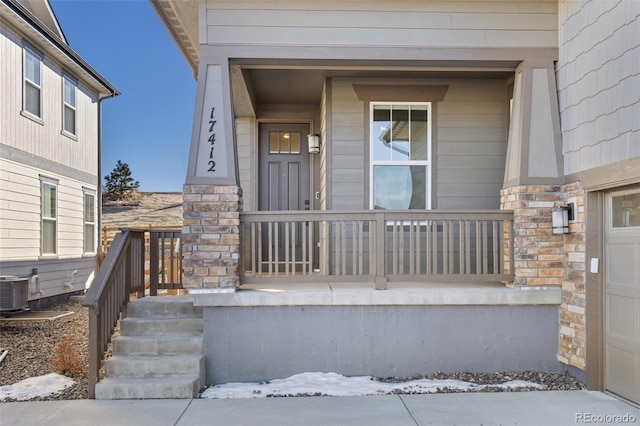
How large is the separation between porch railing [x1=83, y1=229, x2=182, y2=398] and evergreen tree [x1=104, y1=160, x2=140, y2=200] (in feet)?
56.5

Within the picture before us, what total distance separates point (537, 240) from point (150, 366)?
4.04 meters

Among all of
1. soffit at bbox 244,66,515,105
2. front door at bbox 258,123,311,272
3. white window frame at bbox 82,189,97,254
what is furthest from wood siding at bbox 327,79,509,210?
white window frame at bbox 82,189,97,254

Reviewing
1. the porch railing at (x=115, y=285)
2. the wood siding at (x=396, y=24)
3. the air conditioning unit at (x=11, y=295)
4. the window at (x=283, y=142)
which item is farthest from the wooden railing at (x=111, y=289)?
the window at (x=283, y=142)

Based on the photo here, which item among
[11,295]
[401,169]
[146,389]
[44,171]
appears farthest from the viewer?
[44,171]

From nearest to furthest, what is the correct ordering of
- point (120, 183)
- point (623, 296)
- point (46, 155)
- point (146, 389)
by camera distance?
point (623, 296) < point (146, 389) < point (46, 155) < point (120, 183)

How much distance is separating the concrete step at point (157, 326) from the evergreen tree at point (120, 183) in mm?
17969

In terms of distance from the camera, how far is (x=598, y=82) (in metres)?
4.02

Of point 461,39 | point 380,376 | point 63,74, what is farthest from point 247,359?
point 63,74

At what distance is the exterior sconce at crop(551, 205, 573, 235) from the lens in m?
4.38

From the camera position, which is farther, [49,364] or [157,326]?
[49,364]

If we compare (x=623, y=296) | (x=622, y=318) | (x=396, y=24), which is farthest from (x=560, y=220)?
(x=396, y=24)

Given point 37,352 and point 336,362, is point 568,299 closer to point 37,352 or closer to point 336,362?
point 336,362

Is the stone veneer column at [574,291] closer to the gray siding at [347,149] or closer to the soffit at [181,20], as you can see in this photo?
the gray siding at [347,149]

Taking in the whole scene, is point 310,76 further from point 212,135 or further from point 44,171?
point 44,171
